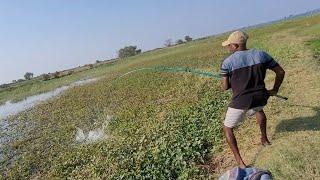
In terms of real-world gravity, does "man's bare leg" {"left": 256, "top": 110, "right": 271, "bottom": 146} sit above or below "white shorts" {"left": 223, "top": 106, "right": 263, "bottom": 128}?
below

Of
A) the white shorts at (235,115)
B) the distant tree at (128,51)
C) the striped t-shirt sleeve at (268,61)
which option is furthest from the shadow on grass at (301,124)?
the distant tree at (128,51)

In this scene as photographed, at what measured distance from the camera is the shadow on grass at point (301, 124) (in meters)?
7.99

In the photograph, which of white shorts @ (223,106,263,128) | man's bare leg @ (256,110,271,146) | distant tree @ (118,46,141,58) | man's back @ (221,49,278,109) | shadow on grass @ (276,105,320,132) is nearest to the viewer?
man's back @ (221,49,278,109)

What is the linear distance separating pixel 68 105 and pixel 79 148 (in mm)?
11285

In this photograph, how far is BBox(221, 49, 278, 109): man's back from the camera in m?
6.68

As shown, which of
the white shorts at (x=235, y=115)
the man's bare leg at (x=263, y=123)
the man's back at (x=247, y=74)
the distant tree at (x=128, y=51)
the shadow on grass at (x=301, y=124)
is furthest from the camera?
the distant tree at (x=128, y=51)

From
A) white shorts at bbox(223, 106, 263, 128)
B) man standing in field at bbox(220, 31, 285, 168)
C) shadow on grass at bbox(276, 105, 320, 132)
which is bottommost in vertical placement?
shadow on grass at bbox(276, 105, 320, 132)

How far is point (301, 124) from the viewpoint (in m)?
8.25

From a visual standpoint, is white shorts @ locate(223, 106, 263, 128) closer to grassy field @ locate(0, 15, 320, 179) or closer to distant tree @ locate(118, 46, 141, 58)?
grassy field @ locate(0, 15, 320, 179)

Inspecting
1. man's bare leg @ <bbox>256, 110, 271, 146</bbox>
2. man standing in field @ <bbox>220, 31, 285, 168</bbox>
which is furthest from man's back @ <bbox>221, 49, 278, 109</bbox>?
man's bare leg @ <bbox>256, 110, 271, 146</bbox>

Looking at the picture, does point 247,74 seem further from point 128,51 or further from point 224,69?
point 128,51

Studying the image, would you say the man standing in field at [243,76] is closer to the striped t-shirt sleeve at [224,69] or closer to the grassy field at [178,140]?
the striped t-shirt sleeve at [224,69]

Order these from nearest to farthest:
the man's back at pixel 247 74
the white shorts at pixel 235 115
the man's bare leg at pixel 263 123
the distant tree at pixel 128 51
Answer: the man's back at pixel 247 74, the white shorts at pixel 235 115, the man's bare leg at pixel 263 123, the distant tree at pixel 128 51

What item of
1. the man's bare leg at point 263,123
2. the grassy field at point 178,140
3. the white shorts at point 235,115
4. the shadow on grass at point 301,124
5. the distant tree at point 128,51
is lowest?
the distant tree at point 128,51
